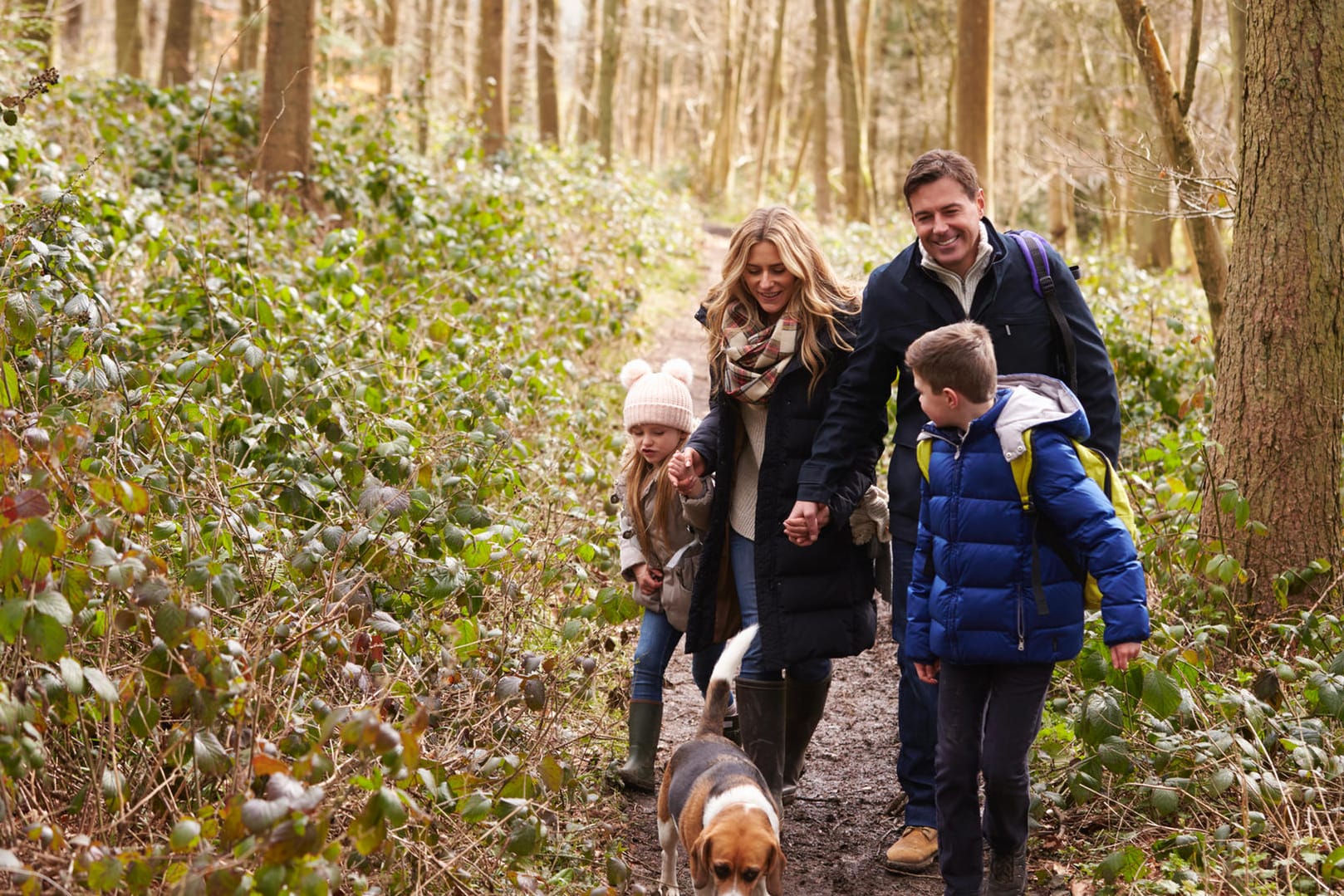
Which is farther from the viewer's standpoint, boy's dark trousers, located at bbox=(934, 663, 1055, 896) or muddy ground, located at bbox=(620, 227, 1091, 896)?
muddy ground, located at bbox=(620, 227, 1091, 896)

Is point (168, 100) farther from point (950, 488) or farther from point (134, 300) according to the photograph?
point (950, 488)

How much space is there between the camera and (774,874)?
3.57m

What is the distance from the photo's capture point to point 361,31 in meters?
30.4

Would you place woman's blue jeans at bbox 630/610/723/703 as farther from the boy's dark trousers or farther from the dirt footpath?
the boy's dark trousers

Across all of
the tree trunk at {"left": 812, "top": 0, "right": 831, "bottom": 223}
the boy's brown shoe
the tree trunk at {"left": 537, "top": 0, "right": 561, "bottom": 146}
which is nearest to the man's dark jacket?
the boy's brown shoe

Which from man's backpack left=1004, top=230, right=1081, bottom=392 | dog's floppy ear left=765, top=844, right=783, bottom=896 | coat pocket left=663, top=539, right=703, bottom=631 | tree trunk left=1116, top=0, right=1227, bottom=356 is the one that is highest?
tree trunk left=1116, top=0, right=1227, bottom=356

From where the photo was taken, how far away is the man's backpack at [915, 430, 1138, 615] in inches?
144

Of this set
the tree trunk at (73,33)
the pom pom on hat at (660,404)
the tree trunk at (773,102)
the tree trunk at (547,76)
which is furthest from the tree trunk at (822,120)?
the pom pom on hat at (660,404)

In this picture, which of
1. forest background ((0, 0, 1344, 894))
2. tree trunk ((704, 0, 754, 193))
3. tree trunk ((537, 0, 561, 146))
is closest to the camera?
forest background ((0, 0, 1344, 894))

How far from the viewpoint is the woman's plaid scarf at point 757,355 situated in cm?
450

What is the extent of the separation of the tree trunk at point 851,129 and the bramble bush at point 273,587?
15800 mm

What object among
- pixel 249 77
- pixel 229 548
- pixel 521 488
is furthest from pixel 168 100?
pixel 229 548

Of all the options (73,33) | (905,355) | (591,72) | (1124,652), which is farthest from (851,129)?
(1124,652)

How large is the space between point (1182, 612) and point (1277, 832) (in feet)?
4.81
